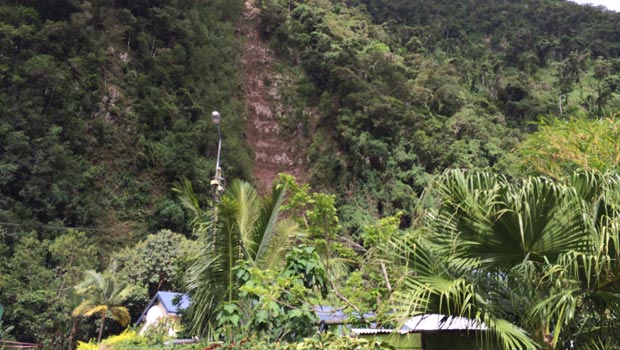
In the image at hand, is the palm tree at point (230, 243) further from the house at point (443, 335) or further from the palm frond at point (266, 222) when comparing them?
the house at point (443, 335)

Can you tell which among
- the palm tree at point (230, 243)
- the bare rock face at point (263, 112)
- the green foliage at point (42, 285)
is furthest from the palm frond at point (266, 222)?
the bare rock face at point (263, 112)

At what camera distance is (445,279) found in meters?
4.37

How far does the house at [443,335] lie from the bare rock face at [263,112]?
106 feet

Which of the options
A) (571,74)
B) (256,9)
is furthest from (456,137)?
(256,9)

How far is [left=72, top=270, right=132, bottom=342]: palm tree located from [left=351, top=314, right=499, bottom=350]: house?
19.9 m

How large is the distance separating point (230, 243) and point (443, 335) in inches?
126

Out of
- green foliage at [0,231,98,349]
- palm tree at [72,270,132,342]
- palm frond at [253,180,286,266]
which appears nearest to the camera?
palm frond at [253,180,286,266]

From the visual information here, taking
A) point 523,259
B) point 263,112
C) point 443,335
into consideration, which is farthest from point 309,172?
point 523,259

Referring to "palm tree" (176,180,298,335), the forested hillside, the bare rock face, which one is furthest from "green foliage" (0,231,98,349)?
"palm tree" (176,180,298,335)

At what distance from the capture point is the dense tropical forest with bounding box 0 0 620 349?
4230mm

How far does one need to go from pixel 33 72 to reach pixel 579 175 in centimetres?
3174

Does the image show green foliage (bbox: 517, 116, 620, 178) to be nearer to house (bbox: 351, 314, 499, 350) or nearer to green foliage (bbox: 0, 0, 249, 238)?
house (bbox: 351, 314, 499, 350)

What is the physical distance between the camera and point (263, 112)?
144 ft

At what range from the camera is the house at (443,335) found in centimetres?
433
